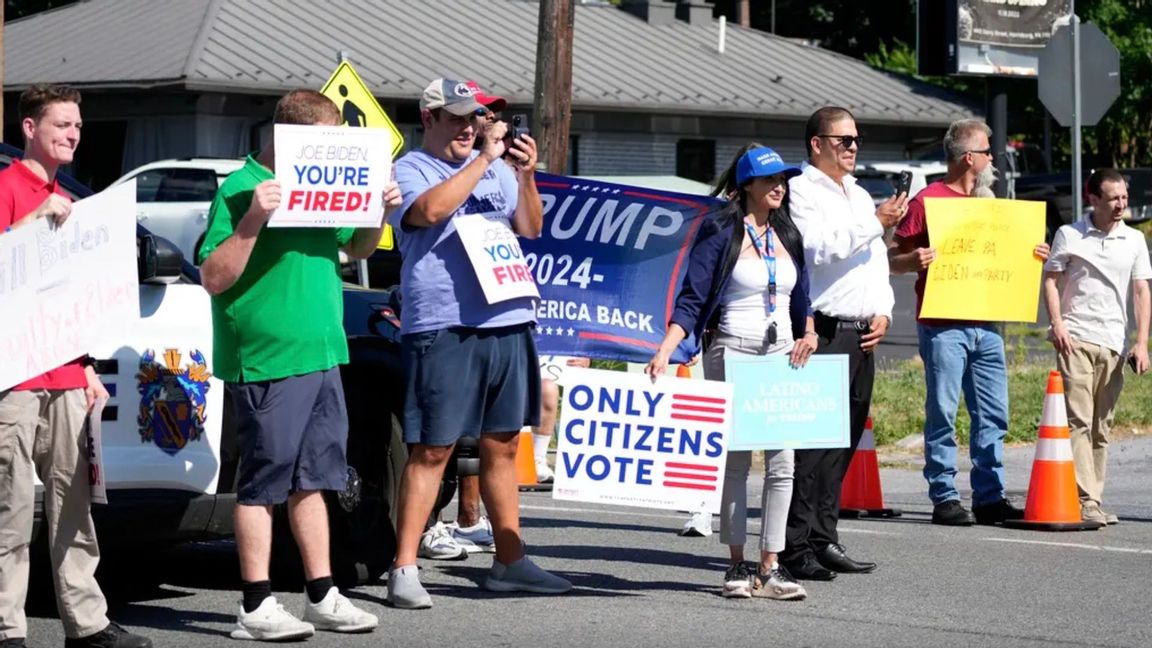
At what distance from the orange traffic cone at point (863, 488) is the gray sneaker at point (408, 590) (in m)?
3.72

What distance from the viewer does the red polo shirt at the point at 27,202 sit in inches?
255

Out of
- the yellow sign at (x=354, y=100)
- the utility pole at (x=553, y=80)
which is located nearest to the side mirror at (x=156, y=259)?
the yellow sign at (x=354, y=100)

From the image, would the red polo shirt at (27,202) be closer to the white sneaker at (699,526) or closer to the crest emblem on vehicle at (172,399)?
the crest emblem on vehicle at (172,399)

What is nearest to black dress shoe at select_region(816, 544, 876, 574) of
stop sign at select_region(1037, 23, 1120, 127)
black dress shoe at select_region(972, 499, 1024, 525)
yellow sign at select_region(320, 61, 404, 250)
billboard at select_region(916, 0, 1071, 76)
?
black dress shoe at select_region(972, 499, 1024, 525)

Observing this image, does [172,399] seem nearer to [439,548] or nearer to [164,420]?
[164,420]

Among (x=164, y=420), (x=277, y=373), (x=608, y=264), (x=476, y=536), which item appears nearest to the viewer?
(x=277, y=373)

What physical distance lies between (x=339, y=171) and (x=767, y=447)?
2.21 meters

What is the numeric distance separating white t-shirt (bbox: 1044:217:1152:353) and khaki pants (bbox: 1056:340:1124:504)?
0.30ft

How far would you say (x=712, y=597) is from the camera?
807 centimetres

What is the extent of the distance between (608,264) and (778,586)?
1.79 m

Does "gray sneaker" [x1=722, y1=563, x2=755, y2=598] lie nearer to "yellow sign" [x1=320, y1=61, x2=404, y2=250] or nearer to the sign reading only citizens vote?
the sign reading only citizens vote

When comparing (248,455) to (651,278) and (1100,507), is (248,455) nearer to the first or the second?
(651,278)

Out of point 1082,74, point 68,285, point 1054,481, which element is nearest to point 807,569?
point 1054,481

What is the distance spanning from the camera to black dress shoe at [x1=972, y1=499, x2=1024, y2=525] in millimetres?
10406
